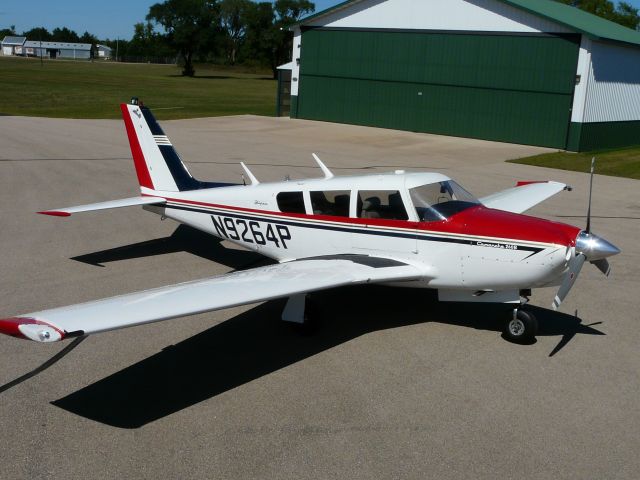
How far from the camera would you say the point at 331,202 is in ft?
32.7

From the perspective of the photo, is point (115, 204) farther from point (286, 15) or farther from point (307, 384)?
point (286, 15)

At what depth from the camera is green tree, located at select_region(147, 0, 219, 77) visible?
104 metres

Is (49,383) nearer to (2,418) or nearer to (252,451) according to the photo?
A: (2,418)

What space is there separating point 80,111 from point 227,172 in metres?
24.3

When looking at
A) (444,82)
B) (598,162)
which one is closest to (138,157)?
(598,162)

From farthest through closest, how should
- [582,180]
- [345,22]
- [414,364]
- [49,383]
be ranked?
1. [345,22]
2. [582,180]
3. [414,364]
4. [49,383]

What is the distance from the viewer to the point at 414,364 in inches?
331

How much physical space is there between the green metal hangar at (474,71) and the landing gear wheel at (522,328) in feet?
78.7

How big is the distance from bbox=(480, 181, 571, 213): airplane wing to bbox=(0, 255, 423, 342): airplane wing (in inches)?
149

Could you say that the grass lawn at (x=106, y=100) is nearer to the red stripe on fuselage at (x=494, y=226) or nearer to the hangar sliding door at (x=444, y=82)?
the hangar sliding door at (x=444, y=82)

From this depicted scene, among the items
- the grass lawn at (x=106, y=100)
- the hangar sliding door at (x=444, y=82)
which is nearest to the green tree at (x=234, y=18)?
the grass lawn at (x=106, y=100)

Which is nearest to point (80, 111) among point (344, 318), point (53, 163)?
point (53, 163)

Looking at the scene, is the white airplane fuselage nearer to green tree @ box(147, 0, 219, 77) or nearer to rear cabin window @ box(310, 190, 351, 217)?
rear cabin window @ box(310, 190, 351, 217)

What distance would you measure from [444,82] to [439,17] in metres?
3.17
